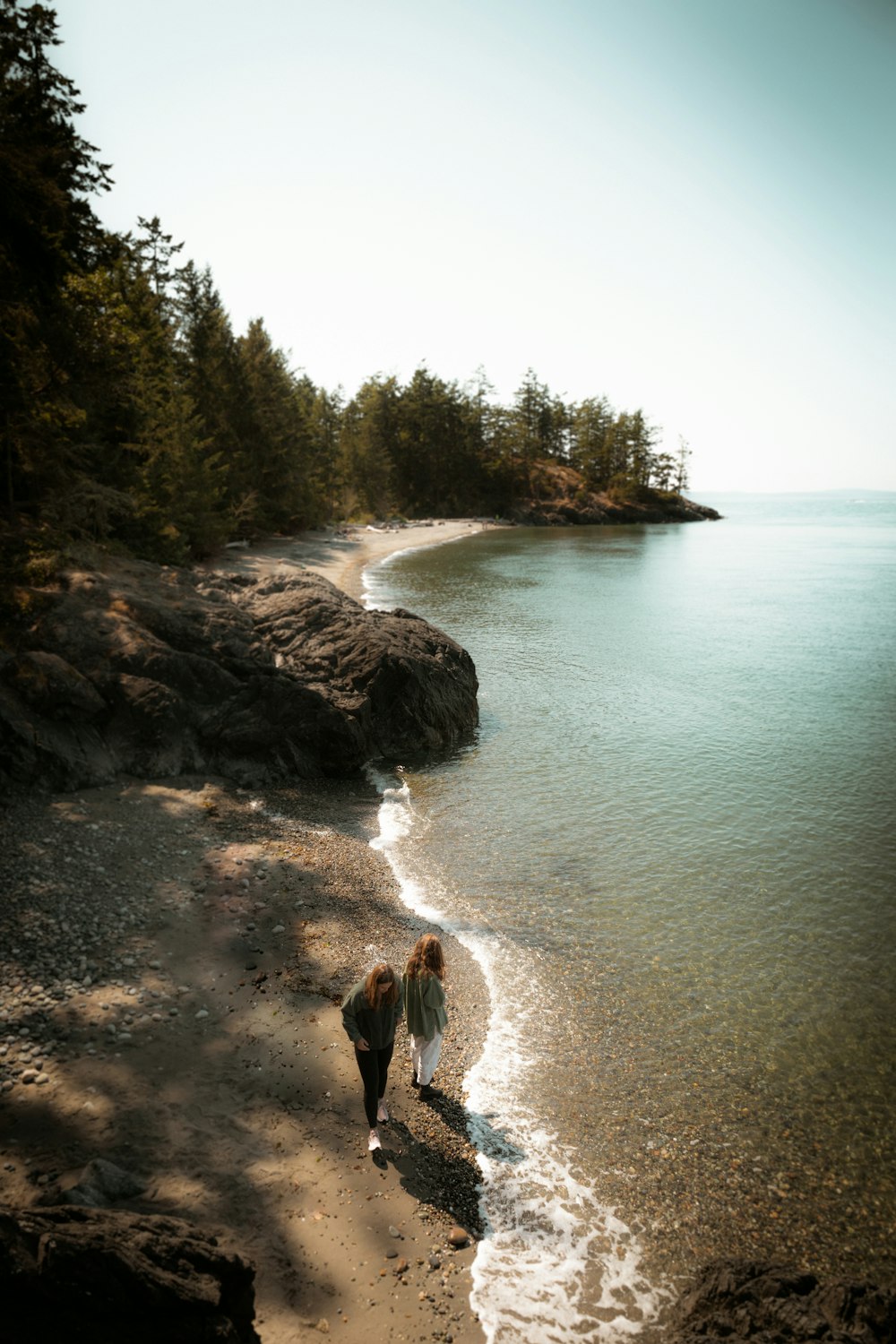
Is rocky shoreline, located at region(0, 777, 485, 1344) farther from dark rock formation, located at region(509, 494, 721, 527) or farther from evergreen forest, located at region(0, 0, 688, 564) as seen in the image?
dark rock formation, located at region(509, 494, 721, 527)

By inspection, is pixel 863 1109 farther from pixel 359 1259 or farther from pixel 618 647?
pixel 618 647

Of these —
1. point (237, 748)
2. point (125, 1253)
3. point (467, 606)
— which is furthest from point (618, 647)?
point (125, 1253)

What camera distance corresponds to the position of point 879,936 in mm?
13766

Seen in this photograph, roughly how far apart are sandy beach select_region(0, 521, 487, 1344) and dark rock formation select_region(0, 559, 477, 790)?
1.93 metres

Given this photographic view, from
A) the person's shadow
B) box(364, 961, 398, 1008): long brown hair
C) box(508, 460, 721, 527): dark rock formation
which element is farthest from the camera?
box(508, 460, 721, 527): dark rock formation

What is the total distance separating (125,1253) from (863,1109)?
30.8 feet

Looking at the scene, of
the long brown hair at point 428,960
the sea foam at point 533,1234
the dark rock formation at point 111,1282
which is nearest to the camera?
the dark rock formation at point 111,1282

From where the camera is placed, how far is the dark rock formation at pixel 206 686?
1590 cm

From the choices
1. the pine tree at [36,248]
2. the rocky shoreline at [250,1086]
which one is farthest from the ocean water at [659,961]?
the pine tree at [36,248]

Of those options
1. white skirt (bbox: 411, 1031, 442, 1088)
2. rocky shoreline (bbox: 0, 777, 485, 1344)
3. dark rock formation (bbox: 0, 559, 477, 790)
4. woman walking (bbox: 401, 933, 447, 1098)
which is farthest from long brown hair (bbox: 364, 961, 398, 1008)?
dark rock formation (bbox: 0, 559, 477, 790)

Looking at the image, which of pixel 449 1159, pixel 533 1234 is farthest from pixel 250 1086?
pixel 533 1234

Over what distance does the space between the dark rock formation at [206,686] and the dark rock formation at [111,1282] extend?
431 inches

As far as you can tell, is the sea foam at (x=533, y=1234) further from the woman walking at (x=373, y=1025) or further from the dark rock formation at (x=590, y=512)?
the dark rock formation at (x=590, y=512)

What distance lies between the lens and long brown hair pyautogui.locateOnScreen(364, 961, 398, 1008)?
819 cm
